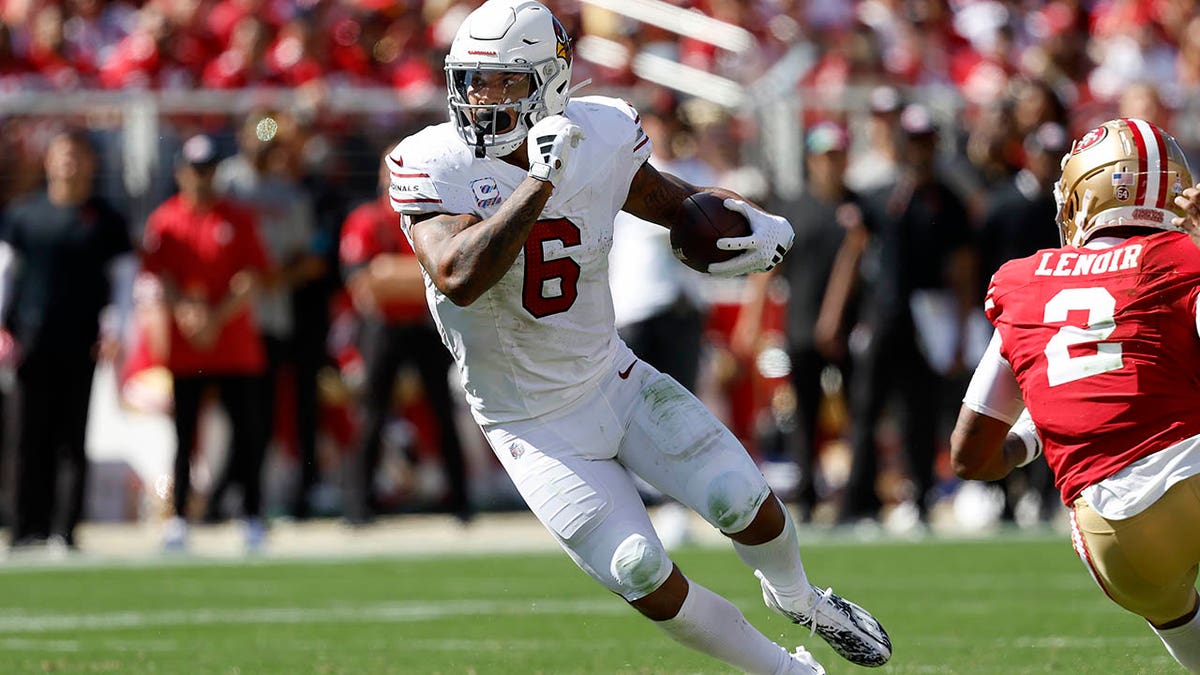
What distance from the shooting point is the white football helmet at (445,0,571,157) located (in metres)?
4.56

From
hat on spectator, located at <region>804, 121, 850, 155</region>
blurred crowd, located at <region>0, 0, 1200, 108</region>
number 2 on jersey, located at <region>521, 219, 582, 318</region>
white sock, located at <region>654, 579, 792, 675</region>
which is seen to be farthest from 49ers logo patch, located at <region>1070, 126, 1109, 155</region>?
blurred crowd, located at <region>0, 0, 1200, 108</region>

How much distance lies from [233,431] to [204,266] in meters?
0.88

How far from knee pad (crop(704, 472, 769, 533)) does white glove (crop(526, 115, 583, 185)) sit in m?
0.86

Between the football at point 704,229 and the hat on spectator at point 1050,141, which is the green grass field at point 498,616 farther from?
the hat on spectator at point 1050,141

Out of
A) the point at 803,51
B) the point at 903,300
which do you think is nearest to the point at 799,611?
the point at 903,300

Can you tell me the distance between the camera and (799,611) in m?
4.73

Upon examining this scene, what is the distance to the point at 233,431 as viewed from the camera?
9.77 metres

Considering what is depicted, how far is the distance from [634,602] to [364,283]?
5836 millimetres

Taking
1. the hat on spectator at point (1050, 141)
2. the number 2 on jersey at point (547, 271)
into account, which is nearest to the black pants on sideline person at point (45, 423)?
the hat on spectator at point (1050, 141)

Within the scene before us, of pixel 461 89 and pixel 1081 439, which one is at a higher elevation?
pixel 461 89

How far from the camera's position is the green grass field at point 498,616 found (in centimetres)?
554

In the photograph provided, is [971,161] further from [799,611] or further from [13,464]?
[799,611]

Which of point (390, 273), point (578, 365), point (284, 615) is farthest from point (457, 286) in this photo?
point (390, 273)

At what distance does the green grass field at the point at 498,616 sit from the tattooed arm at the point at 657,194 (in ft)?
4.41
